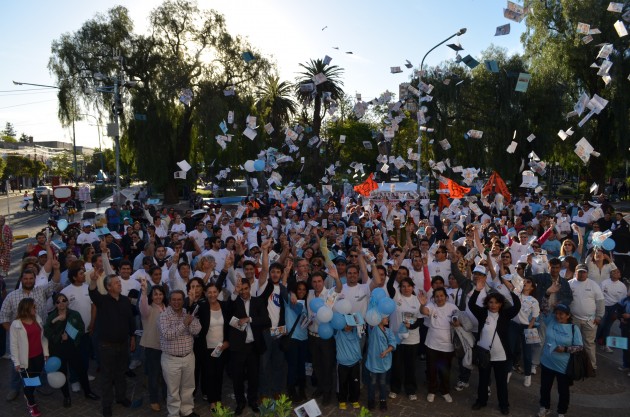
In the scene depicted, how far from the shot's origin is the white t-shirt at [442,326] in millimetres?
5941

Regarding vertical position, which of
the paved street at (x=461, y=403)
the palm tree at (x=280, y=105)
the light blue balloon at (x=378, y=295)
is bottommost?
the paved street at (x=461, y=403)

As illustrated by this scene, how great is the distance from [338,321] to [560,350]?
8.06 feet

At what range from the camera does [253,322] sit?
5.76 m

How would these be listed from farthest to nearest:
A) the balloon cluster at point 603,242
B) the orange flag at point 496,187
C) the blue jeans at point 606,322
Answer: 1. the orange flag at point 496,187
2. the balloon cluster at point 603,242
3. the blue jeans at point 606,322

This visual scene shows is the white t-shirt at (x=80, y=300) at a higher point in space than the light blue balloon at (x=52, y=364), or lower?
higher

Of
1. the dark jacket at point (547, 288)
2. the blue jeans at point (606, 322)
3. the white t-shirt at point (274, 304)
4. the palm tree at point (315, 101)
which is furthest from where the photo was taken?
the palm tree at point (315, 101)

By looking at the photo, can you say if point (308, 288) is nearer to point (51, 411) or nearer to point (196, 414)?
point (196, 414)

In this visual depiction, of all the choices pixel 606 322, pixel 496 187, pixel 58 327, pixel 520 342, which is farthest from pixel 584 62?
pixel 58 327

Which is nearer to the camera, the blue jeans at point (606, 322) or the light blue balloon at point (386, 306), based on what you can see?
the light blue balloon at point (386, 306)

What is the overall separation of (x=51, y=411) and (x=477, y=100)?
29810 millimetres

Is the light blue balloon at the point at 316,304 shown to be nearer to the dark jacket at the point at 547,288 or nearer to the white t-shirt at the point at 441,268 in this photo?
the white t-shirt at the point at 441,268

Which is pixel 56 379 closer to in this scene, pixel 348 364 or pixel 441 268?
pixel 348 364

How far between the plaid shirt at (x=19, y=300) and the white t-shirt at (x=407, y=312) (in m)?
4.47

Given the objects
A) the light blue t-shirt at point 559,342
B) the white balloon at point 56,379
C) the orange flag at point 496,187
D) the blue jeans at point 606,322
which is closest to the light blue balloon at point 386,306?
the light blue t-shirt at point 559,342
